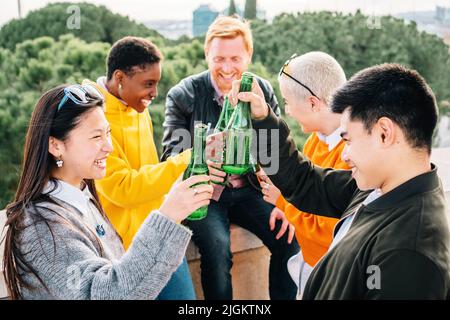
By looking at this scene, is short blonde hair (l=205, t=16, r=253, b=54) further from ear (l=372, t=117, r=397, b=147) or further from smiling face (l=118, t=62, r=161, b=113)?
ear (l=372, t=117, r=397, b=147)

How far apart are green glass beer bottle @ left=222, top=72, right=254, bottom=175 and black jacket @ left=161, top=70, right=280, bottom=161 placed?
0.74 m

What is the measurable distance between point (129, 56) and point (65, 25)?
5.76ft

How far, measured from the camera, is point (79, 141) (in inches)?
65.8

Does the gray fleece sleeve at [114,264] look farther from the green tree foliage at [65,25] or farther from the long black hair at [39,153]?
the green tree foliage at [65,25]

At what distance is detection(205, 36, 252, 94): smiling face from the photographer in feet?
8.80

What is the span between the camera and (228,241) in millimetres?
2447

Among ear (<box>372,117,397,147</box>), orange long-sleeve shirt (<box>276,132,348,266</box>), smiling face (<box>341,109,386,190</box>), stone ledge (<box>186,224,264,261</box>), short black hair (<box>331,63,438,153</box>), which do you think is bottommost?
stone ledge (<box>186,224,264,261</box>)

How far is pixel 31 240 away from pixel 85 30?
283 centimetres

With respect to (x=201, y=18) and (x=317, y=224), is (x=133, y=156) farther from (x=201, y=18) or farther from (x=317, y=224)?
(x=201, y=18)

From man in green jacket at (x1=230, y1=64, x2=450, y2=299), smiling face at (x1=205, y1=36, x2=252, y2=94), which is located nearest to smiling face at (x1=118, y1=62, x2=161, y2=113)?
Answer: smiling face at (x1=205, y1=36, x2=252, y2=94)

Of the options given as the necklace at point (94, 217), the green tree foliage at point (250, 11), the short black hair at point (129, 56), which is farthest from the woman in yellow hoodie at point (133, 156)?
the green tree foliage at point (250, 11)
